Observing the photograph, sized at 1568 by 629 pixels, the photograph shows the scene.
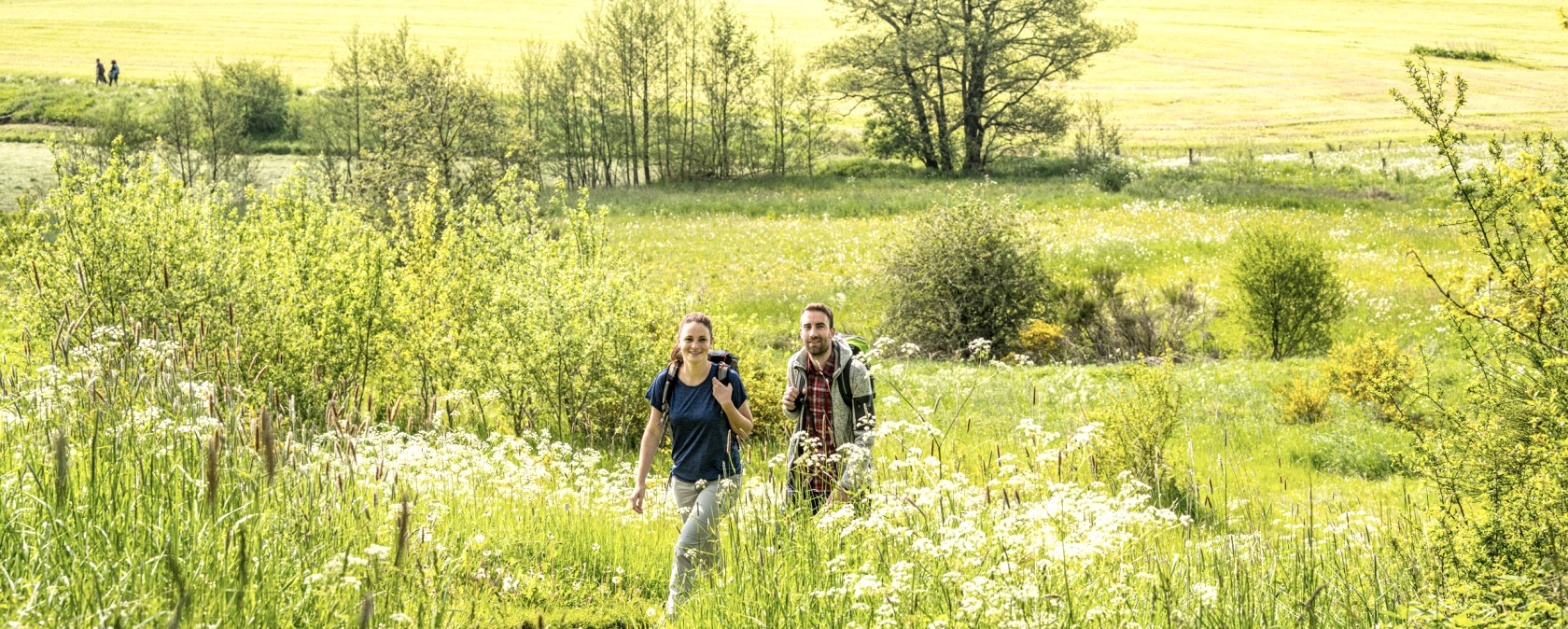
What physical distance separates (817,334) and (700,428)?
1.07m

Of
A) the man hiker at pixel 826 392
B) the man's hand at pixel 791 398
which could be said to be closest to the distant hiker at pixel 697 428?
the man's hand at pixel 791 398

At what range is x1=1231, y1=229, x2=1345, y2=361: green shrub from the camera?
22.3m

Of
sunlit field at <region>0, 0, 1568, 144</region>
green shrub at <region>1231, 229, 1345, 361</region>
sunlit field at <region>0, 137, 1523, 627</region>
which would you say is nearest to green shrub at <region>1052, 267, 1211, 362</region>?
green shrub at <region>1231, 229, 1345, 361</region>

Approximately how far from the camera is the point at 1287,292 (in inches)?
891

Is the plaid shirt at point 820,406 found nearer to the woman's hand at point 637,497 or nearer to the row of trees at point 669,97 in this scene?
the woman's hand at point 637,497

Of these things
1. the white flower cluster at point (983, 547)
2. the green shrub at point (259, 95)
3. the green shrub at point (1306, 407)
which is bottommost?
the green shrub at point (1306, 407)

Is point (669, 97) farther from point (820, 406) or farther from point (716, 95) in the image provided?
point (820, 406)

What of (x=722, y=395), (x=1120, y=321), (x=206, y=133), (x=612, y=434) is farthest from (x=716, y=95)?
(x=722, y=395)

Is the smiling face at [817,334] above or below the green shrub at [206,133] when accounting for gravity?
below

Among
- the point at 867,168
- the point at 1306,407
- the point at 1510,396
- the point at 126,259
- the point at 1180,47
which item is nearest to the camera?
the point at 1510,396

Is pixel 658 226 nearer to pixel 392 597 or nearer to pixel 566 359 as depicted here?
pixel 566 359

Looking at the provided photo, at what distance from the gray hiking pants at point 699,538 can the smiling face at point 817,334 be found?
1068 mm

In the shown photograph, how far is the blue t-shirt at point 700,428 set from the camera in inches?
268

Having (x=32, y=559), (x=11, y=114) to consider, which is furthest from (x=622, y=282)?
(x=11, y=114)
